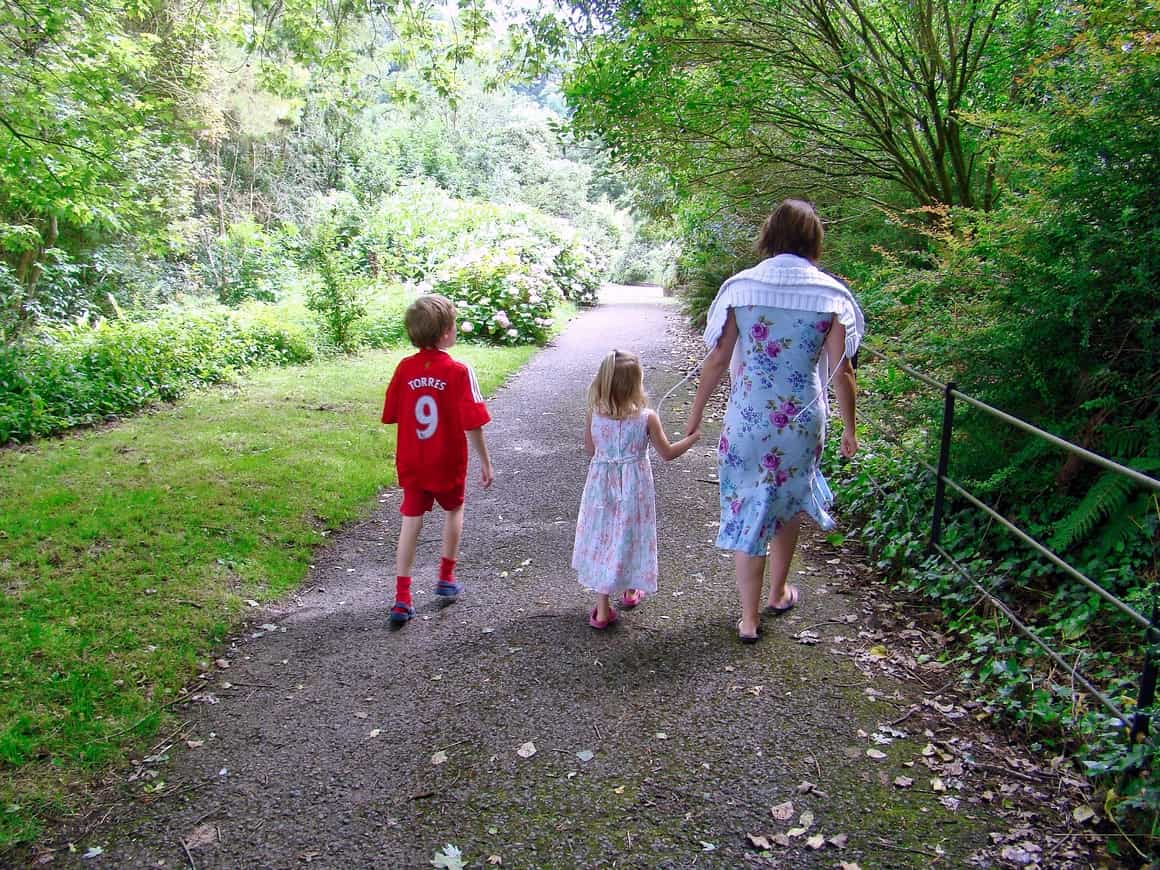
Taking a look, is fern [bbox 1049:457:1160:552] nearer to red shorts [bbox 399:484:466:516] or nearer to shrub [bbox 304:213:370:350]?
red shorts [bbox 399:484:466:516]

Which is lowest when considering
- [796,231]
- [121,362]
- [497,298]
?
[121,362]

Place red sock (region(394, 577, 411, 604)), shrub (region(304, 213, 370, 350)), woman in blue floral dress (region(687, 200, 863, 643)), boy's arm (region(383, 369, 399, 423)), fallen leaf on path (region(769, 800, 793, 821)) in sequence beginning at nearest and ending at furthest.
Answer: fallen leaf on path (region(769, 800, 793, 821)), woman in blue floral dress (region(687, 200, 863, 643)), boy's arm (region(383, 369, 399, 423)), red sock (region(394, 577, 411, 604)), shrub (region(304, 213, 370, 350))

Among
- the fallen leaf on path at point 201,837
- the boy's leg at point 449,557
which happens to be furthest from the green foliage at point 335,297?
the fallen leaf on path at point 201,837

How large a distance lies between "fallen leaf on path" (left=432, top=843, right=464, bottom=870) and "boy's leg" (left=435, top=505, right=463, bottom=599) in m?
2.01

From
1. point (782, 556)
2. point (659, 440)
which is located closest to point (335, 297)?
point (659, 440)

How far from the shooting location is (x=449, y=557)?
15.0ft

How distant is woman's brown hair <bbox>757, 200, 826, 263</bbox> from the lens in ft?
11.5

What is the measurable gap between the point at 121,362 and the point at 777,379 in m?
8.32

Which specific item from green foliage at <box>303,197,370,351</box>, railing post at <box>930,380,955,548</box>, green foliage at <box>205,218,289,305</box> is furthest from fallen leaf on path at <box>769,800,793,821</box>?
green foliage at <box>205,218,289,305</box>

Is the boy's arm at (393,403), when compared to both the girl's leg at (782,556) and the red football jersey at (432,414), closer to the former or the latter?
the red football jersey at (432,414)

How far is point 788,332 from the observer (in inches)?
138

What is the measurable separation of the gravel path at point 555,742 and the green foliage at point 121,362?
493cm

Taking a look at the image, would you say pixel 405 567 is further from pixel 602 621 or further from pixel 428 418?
pixel 602 621

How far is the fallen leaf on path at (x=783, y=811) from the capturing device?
270cm
